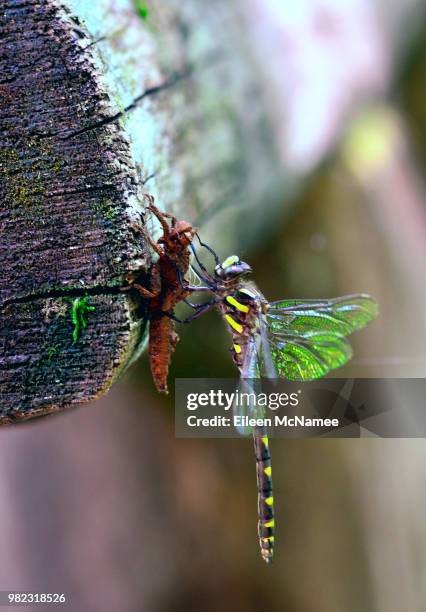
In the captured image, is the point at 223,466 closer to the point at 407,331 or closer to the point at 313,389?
the point at 313,389

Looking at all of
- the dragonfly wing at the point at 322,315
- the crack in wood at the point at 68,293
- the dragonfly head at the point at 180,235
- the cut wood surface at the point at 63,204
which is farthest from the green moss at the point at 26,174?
the dragonfly wing at the point at 322,315

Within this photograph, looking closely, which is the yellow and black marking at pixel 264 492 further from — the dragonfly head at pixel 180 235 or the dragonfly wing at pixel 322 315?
the dragonfly head at pixel 180 235

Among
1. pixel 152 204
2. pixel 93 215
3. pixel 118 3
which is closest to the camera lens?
pixel 93 215

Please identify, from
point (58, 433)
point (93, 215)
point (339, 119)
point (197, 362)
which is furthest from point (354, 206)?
point (93, 215)

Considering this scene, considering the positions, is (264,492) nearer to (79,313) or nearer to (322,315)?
(322,315)

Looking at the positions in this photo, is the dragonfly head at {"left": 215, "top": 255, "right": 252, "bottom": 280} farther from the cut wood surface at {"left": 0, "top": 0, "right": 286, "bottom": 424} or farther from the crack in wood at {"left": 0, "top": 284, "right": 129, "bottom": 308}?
the crack in wood at {"left": 0, "top": 284, "right": 129, "bottom": 308}

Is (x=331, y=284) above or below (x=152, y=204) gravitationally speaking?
above

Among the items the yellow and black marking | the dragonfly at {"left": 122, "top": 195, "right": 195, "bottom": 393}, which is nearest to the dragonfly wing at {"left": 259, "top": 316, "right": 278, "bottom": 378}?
the yellow and black marking

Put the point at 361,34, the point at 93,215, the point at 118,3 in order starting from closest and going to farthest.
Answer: the point at 93,215
the point at 118,3
the point at 361,34
